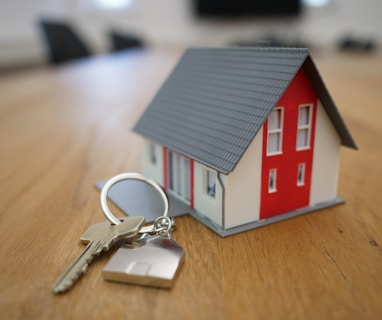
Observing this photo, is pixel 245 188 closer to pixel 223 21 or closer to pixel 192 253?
pixel 192 253

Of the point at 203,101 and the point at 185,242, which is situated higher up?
the point at 203,101

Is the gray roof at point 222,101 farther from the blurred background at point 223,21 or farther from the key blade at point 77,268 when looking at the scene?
the blurred background at point 223,21

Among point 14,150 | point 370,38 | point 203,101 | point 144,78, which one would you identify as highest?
point 203,101

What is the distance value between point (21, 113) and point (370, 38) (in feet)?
15.0

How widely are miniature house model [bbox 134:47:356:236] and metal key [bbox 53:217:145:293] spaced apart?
0.46 feet

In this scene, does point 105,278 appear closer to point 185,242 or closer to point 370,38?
point 185,242

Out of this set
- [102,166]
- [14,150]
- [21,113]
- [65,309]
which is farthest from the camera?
[21,113]

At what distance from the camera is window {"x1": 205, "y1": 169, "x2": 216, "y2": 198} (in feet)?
2.21

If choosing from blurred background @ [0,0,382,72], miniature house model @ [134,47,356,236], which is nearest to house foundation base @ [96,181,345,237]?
miniature house model @ [134,47,356,236]

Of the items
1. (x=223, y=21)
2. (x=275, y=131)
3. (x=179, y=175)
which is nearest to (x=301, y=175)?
(x=275, y=131)

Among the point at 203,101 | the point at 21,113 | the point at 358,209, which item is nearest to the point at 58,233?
the point at 203,101

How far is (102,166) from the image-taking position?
3.31 feet

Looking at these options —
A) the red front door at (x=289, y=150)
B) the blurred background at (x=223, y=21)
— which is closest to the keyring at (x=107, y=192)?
the red front door at (x=289, y=150)

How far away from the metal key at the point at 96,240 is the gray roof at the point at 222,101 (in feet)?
0.50
